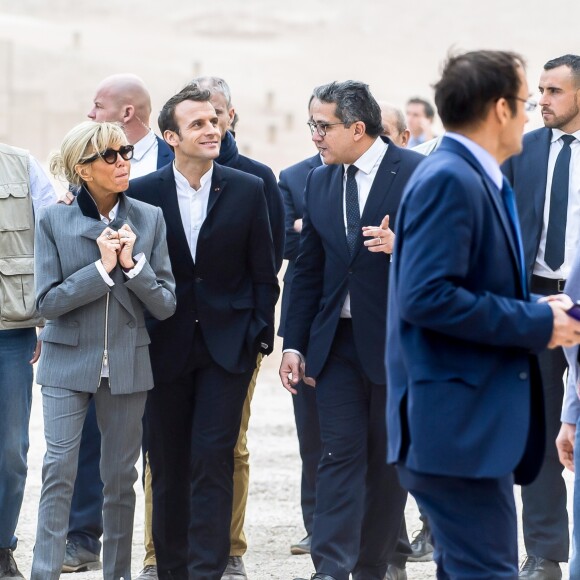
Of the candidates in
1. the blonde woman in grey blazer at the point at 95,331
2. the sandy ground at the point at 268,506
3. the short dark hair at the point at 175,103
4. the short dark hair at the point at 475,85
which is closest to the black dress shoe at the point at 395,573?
the sandy ground at the point at 268,506

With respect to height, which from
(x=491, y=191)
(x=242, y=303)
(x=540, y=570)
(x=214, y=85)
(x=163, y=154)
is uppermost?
(x=214, y=85)

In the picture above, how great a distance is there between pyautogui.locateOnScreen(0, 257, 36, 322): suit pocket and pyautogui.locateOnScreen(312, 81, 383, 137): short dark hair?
1.50 meters

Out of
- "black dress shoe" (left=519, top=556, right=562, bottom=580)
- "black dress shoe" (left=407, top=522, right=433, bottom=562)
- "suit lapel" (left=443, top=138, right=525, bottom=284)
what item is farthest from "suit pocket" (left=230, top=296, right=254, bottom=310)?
"suit lapel" (left=443, top=138, right=525, bottom=284)

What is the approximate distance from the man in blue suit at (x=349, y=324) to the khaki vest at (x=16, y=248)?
1163 mm

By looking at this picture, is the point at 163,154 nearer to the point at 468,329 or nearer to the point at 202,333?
the point at 202,333

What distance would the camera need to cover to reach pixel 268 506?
7988mm

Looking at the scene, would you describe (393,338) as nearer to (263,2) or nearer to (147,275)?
(147,275)

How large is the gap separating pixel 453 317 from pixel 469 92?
623 mm

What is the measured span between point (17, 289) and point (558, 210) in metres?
2.45

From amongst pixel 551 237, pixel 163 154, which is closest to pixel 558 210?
pixel 551 237

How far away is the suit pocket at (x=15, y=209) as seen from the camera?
5.93 metres

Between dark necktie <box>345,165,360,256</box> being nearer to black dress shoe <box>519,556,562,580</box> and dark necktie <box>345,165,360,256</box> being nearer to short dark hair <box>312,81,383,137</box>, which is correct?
short dark hair <box>312,81,383,137</box>

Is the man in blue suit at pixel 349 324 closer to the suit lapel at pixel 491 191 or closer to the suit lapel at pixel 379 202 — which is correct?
the suit lapel at pixel 379 202

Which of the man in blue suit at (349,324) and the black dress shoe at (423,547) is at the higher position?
the man in blue suit at (349,324)
